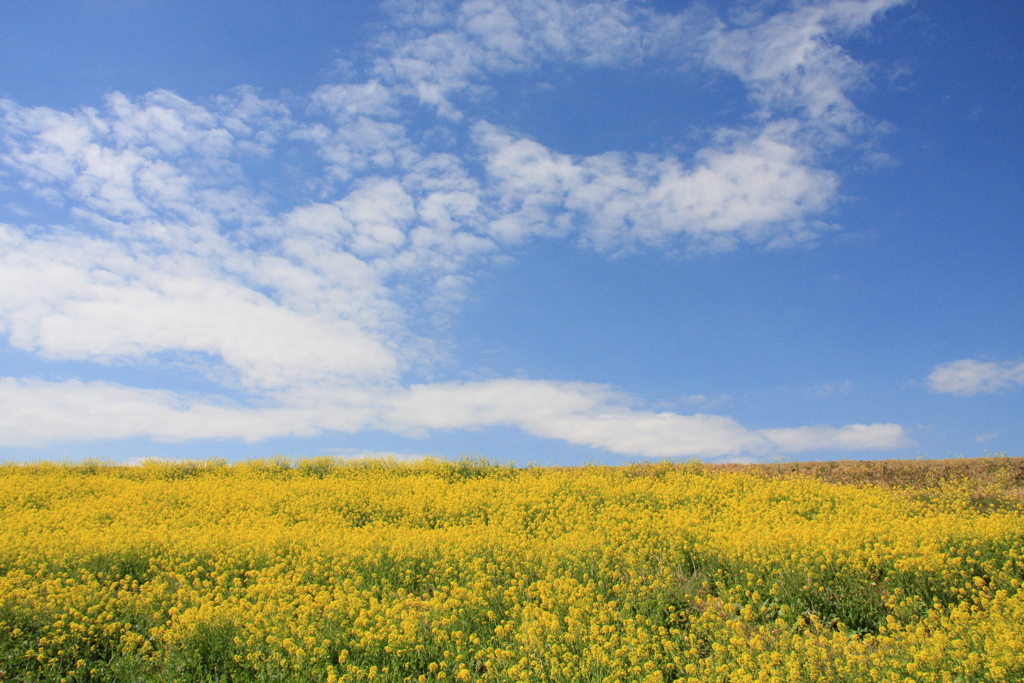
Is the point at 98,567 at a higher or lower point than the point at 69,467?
lower

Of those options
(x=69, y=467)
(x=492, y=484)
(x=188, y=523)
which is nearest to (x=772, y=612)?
(x=492, y=484)

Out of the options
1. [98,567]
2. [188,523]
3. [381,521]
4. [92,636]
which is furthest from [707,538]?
[188,523]

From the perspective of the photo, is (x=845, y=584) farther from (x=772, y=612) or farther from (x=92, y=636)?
(x=92, y=636)

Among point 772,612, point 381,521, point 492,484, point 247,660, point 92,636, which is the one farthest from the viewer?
point 492,484

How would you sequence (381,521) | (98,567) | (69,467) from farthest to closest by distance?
(69,467)
(381,521)
(98,567)

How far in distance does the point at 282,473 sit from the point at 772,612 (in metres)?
14.8

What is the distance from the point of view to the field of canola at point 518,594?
19.0 feet

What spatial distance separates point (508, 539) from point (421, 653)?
3.35 m

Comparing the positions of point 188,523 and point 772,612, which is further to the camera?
point 188,523

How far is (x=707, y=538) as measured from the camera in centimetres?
940

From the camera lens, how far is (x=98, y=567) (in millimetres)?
8938

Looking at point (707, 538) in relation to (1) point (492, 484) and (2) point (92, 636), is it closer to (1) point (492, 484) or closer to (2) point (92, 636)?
(1) point (492, 484)

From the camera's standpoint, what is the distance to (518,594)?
7.56m

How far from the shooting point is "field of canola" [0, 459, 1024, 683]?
227 inches
